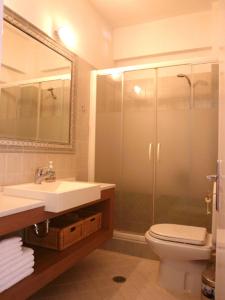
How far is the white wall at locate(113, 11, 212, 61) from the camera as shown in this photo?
2.73m

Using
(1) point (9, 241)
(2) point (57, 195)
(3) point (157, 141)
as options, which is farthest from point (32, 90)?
(3) point (157, 141)

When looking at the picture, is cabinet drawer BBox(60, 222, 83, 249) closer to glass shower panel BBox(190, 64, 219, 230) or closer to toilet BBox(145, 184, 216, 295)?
toilet BBox(145, 184, 216, 295)

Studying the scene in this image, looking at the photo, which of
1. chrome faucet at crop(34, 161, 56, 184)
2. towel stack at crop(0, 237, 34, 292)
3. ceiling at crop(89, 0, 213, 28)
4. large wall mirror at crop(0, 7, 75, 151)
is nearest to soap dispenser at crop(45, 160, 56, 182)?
chrome faucet at crop(34, 161, 56, 184)

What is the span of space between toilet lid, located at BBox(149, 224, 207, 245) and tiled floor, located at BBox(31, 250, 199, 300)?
398 mm

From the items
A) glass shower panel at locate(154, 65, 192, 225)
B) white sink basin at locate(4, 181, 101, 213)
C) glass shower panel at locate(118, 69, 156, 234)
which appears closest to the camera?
white sink basin at locate(4, 181, 101, 213)

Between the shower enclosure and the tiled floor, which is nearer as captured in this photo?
the tiled floor

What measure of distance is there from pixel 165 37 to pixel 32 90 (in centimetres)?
180

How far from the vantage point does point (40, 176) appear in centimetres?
193

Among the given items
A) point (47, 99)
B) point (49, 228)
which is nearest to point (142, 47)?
point (47, 99)

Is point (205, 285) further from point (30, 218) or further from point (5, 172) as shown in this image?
point (5, 172)

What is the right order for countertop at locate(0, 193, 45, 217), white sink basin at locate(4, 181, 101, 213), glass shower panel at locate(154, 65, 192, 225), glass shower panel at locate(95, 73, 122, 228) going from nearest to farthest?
countertop at locate(0, 193, 45, 217) → white sink basin at locate(4, 181, 101, 213) → glass shower panel at locate(154, 65, 192, 225) → glass shower panel at locate(95, 73, 122, 228)

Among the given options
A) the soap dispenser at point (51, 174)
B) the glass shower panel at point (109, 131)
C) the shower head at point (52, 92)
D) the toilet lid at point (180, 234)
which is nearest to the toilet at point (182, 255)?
the toilet lid at point (180, 234)

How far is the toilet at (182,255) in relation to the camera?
176 centimetres

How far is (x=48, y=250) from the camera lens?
5.71ft
